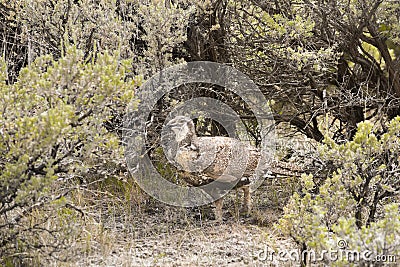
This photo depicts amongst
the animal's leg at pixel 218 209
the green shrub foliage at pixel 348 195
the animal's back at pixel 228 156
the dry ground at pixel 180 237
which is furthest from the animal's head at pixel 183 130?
the green shrub foliage at pixel 348 195

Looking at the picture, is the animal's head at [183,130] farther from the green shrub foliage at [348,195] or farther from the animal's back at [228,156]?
the green shrub foliage at [348,195]

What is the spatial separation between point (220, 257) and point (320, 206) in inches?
31.9

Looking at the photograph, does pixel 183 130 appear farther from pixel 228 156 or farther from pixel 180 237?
pixel 180 237

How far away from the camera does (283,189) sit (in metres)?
4.55

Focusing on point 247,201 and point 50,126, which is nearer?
point 50,126

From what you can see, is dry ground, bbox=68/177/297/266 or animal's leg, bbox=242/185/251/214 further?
animal's leg, bbox=242/185/251/214

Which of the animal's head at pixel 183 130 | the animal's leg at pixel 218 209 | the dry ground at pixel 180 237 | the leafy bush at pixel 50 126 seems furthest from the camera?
the animal's leg at pixel 218 209

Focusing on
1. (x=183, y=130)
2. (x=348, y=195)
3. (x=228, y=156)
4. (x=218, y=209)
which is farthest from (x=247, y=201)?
(x=348, y=195)

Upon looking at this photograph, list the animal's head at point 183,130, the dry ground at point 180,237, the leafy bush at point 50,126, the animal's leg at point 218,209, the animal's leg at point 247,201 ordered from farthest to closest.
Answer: the animal's leg at point 247,201, the animal's leg at point 218,209, the animal's head at point 183,130, the dry ground at point 180,237, the leafy bush at point 50,126

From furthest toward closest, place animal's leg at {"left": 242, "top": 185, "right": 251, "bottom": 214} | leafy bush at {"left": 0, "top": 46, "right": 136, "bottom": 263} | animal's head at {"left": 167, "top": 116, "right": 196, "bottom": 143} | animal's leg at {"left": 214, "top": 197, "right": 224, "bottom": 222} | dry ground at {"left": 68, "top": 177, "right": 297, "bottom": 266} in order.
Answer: animal's leg at {"left": 242, "top": 185, "right": 251, "bottom": 214}, animal's leg at {"left": 214, "top": 197, "right": 224, "bottom": 222}, animal's head at {"left": 167, "top": 116, "right": 196, "bottom": 143}, dry ground at {"left": 68, "top": 177, "right": 297, "bottom": 266}, leafy bush at {"left": 0, "top": 46, "right": 136, "bottom": 263}

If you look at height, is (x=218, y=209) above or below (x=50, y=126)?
below

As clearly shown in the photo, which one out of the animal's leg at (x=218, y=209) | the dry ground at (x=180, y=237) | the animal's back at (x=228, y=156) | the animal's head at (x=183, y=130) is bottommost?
the dry ground at (x=180, y=237)

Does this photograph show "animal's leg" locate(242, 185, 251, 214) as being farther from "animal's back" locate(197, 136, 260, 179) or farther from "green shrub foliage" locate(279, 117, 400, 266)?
"green shrub foliage" locate(279, 117, 400, 266)

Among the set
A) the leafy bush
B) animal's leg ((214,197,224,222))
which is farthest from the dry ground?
the leafy bush
